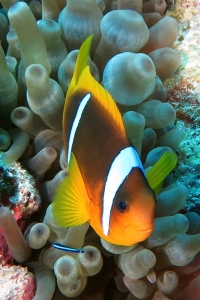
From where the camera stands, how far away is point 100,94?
2.77ft

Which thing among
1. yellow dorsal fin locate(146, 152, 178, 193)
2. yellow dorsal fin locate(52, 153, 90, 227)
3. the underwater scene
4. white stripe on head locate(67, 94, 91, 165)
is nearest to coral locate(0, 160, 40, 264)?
the underwater scene

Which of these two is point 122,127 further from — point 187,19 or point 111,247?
point 187,19

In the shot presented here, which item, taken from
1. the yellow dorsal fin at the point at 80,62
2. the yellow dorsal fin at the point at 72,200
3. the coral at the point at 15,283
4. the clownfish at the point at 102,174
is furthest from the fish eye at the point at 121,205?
the coral at the point at 15,283

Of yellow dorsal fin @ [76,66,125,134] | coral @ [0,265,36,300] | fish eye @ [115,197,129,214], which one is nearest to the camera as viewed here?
fish eye @ [115,197,129,214]

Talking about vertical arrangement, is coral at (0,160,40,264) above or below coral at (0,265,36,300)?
above

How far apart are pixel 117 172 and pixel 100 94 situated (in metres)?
0.21

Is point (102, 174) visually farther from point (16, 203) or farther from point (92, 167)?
point (16, 203)

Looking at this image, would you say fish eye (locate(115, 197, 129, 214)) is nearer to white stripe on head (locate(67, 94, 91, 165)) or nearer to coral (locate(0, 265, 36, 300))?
white stripe on head (locate(67, 94, 91, 165))

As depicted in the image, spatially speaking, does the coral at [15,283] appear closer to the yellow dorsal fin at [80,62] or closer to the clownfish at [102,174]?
the clownfish at [102,174]

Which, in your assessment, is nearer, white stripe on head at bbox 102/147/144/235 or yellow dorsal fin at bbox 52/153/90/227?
white stripe on head at bbox 102/147/144/235

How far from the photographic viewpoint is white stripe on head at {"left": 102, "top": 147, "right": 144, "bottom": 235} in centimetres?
72

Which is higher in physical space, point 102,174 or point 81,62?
point 81,62

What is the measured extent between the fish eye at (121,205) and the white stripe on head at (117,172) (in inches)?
0.8

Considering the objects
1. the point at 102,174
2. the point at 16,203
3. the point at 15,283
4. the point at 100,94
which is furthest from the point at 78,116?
the point at 15,283
